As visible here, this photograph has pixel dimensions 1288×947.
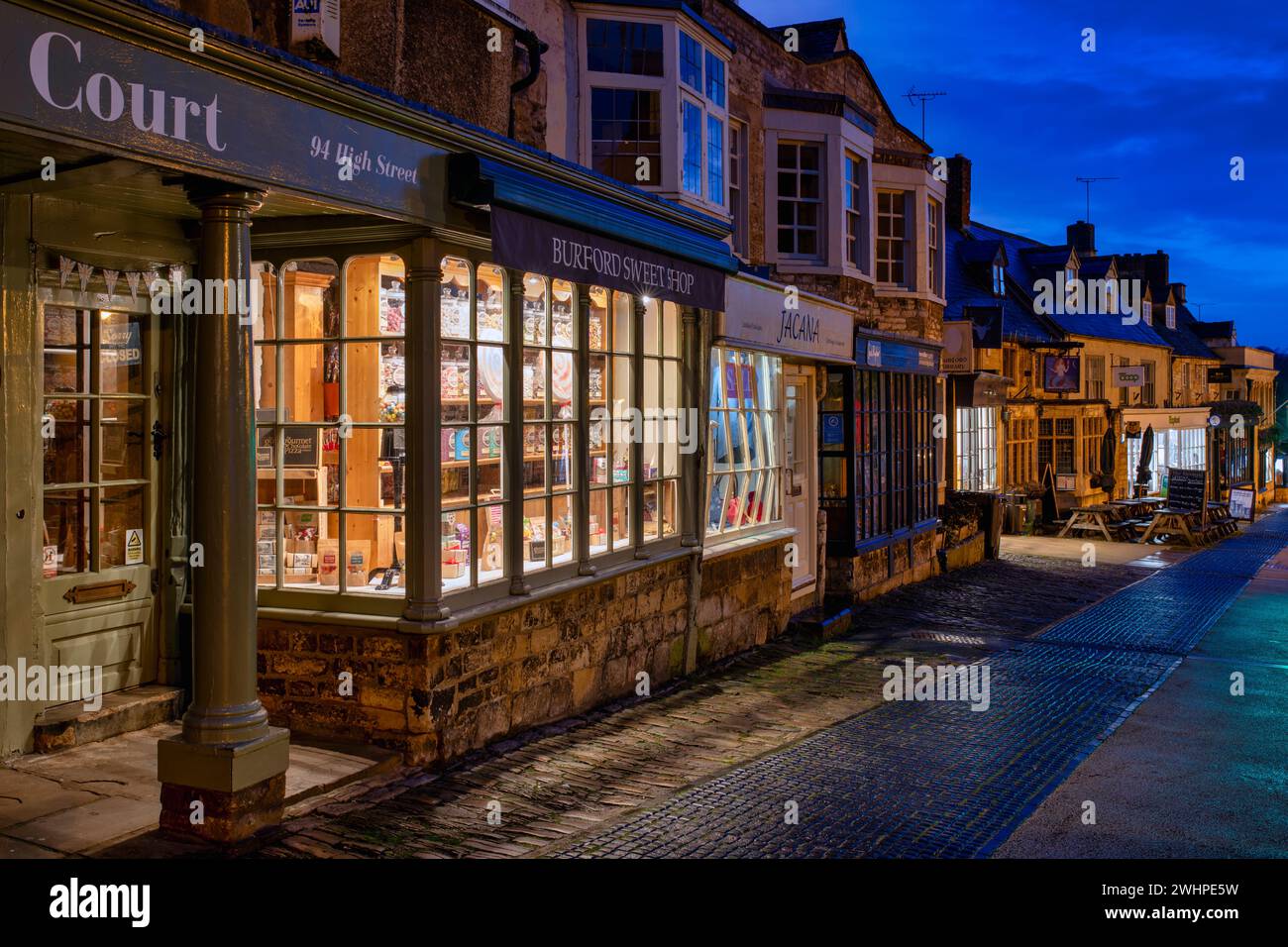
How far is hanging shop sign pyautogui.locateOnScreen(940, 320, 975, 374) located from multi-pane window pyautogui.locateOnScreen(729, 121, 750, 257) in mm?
7041

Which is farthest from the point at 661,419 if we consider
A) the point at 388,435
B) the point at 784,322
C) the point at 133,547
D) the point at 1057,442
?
the point at 1057,442

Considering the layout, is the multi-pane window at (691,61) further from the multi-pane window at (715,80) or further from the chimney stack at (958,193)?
the chimney stack at (958,193)

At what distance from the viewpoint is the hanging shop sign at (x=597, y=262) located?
6.92 m

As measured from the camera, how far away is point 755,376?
1185 cm

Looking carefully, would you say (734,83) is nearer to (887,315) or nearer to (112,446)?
(887,315)

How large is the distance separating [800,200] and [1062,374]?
15732 mm

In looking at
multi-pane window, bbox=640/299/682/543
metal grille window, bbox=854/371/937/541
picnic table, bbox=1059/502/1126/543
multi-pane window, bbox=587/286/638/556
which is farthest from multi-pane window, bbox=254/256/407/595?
picnic table, bbox=1059/502/1126/543

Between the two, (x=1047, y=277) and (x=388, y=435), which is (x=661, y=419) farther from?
(x=1047, y=277)

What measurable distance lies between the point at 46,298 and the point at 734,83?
865cm

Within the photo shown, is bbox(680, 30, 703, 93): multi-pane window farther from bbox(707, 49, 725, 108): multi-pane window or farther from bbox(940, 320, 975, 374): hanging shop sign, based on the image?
bbox(940, 320, 975, 374): hanging shop sign

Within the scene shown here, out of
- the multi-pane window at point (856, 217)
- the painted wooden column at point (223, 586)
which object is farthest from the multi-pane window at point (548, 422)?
the multi-pane window at point (856, 217)

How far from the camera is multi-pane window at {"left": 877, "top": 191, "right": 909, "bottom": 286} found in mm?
16406

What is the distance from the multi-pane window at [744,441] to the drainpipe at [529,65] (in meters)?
2.96
